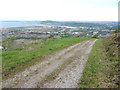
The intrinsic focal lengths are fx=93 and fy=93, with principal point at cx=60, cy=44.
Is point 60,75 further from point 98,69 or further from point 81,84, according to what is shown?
point 98,69

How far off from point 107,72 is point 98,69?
78cm

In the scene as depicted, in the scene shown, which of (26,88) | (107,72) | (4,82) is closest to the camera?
(26,88)

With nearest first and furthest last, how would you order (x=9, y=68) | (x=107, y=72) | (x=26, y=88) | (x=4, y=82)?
(x=26, y=88), (x=4, y=82), (x=107, y=72), (x=9, y=68)

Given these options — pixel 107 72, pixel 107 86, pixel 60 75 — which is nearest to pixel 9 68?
pixel 60 75

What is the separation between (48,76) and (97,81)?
139 inches

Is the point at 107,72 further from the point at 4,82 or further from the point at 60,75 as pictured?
the point at 4,82

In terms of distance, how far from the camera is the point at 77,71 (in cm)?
792

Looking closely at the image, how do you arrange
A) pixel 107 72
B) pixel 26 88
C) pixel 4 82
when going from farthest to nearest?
pixel 107 72 < pixel 4 82 < pixel 26 88

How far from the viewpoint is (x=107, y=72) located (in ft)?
24.5

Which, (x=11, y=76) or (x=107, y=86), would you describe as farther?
(x=11, y=76)

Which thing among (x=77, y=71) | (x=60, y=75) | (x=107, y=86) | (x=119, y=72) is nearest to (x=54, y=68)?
(x=60, y=75)

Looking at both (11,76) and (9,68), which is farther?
(9,68)

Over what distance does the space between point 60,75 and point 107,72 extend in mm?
3793

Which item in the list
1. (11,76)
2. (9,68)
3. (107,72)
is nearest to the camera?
(11,76)
